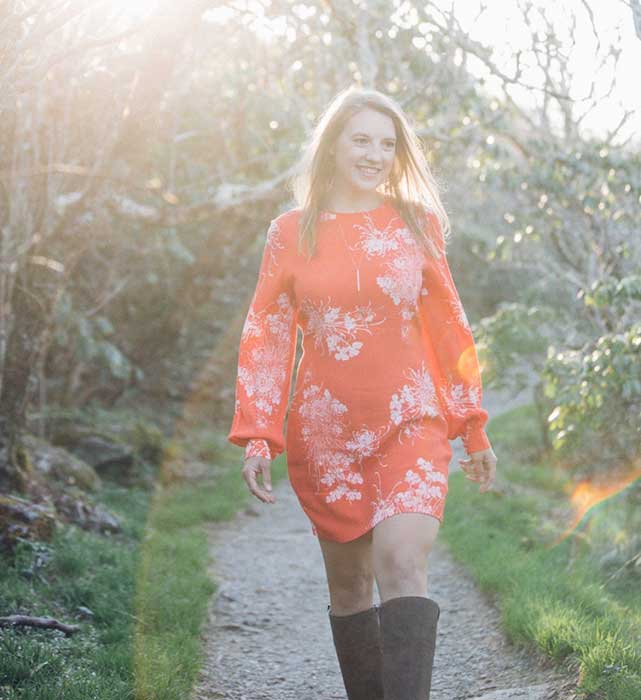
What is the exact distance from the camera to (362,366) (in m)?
2.87

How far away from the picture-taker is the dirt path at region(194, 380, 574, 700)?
385cm

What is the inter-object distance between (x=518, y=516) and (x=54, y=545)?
315 centimetres

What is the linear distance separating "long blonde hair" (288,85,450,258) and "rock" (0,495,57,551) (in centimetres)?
282

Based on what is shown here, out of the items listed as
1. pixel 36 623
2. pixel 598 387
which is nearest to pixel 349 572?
pixel 36 623

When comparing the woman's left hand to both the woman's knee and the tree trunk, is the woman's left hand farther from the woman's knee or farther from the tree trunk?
the tree trunk

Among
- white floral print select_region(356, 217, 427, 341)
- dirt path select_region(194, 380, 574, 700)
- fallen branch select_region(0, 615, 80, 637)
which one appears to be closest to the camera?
white floral print select_region(356, 217, 427, 341)

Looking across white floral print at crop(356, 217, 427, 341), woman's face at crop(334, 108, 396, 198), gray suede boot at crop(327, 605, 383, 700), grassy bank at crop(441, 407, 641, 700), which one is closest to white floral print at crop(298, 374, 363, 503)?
white floral print at crop(356, 217, 427, 341)

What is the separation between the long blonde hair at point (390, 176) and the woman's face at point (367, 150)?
0.04 metres

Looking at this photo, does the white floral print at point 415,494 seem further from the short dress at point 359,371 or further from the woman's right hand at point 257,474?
the woman's right hand at point 257,474

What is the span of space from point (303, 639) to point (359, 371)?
226 cm

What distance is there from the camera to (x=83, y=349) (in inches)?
344

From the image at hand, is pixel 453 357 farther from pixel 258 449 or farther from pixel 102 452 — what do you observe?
pixel 102 452

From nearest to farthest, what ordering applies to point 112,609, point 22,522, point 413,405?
1. point 413,405
2. point 112,609
3. point 22,522

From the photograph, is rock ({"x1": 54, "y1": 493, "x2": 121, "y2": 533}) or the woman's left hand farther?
rock ({"x1": 54, "y1": 493, "x2": 121, "y2": 533})
